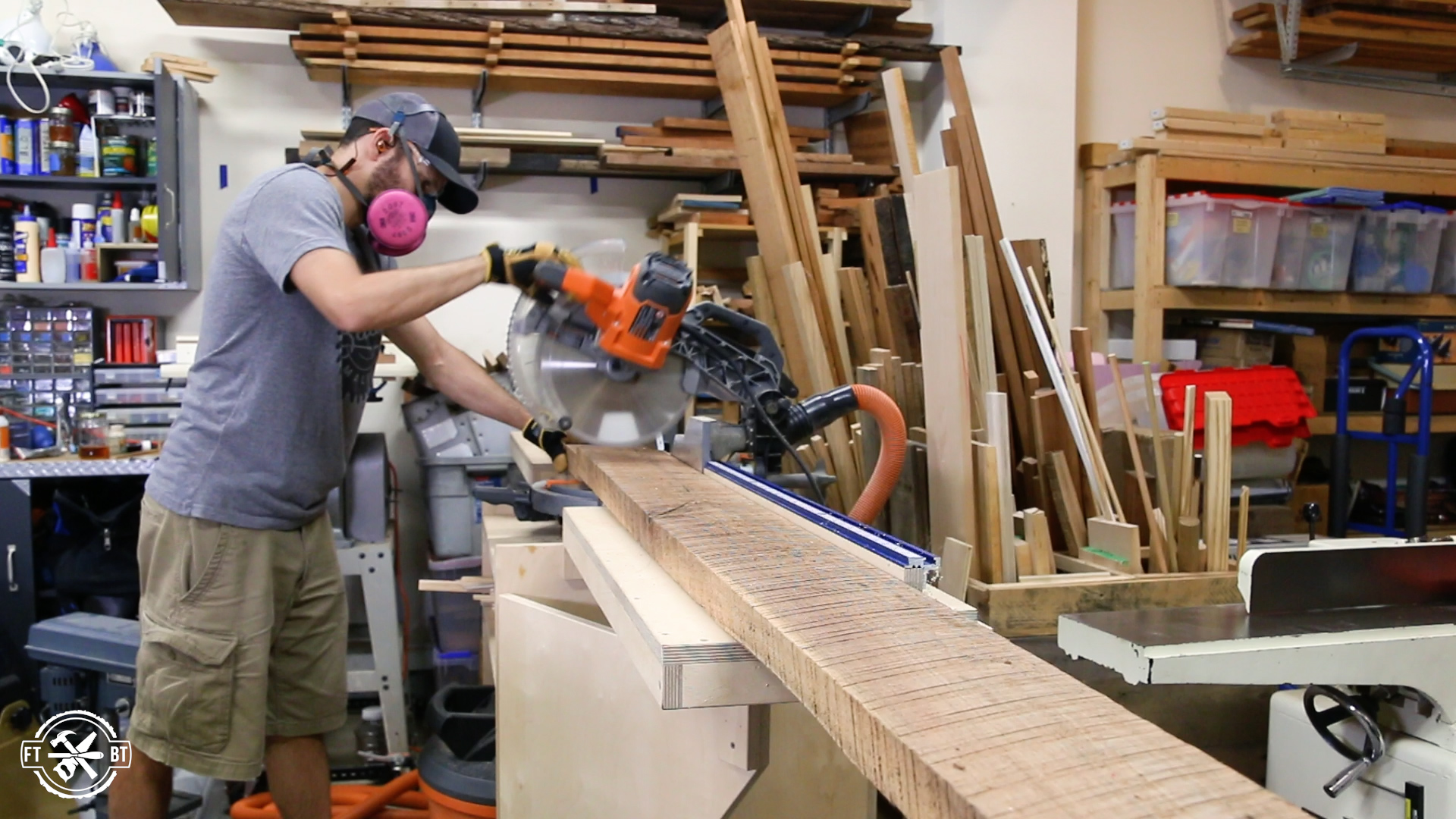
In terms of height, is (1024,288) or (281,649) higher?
(1024,288)

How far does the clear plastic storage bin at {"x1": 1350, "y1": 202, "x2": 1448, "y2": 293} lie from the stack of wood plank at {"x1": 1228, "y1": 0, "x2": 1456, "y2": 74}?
A: 2.46 ft

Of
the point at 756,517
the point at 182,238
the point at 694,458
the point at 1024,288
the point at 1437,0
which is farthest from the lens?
the point at 1437,0

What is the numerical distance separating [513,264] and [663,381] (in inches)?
14.2

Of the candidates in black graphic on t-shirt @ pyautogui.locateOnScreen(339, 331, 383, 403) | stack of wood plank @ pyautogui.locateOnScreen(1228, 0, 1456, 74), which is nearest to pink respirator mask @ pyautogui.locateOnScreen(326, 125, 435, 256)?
black graphic on t-shirt @ pyautogui.locateOnScreen(339, 331, 383, 403)

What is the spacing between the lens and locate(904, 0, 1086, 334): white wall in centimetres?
374

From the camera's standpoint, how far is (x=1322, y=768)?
4.67 ft

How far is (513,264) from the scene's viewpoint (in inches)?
66.3

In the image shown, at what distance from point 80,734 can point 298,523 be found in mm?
1334

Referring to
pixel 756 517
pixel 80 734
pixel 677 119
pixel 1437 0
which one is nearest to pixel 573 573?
pixel 756 517

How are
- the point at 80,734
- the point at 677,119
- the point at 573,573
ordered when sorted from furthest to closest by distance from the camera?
1. the point at 677,119
2. the point at 80,734
3. the point at 573,573

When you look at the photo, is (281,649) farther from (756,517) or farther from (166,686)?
(756,517)

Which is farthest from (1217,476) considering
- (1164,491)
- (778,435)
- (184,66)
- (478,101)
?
(184,66)

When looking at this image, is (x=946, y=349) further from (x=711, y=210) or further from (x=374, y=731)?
(x=374, y=731)

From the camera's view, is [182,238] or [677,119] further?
[677,119]
